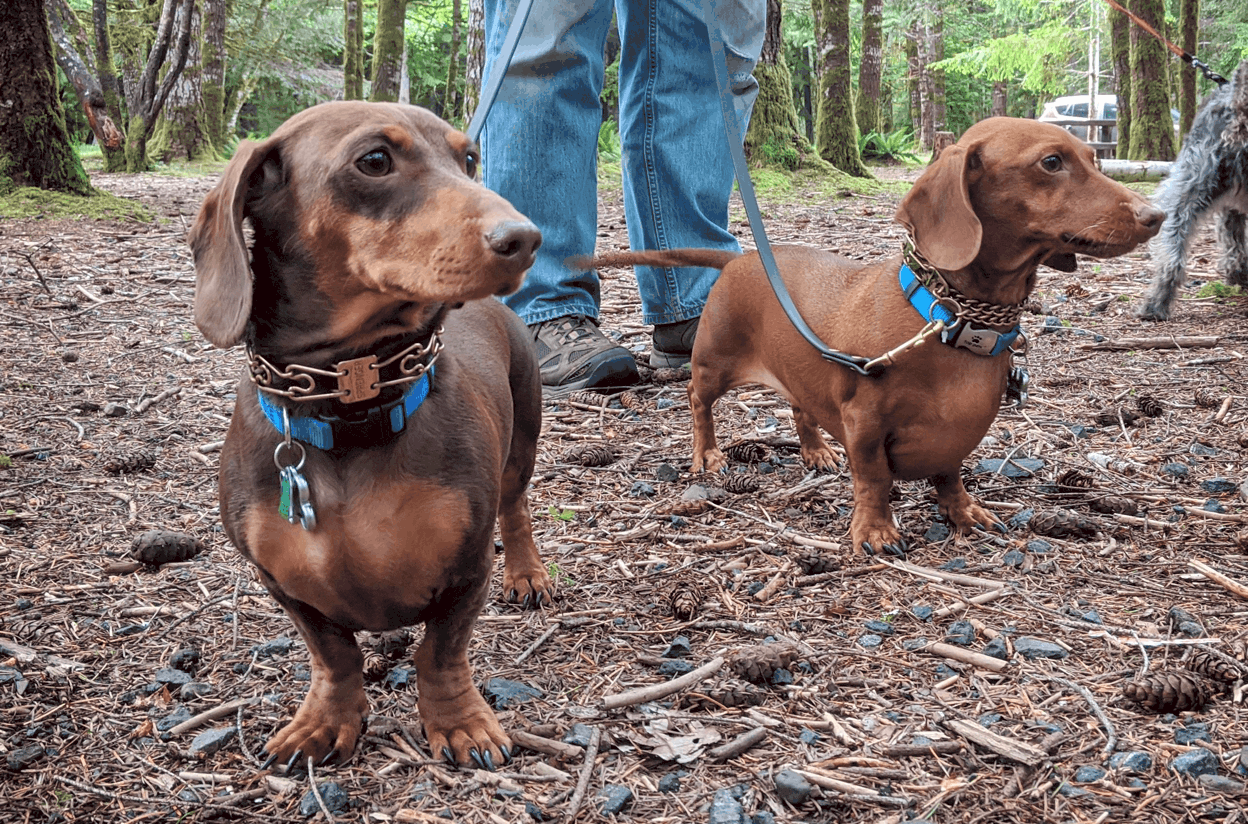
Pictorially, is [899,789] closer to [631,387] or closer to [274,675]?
[274,675]

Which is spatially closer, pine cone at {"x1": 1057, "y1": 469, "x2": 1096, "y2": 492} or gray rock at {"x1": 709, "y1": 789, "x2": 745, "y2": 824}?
gray rock at {"x1": 709, "y1": 789, "x2": 745, "y2": 824}

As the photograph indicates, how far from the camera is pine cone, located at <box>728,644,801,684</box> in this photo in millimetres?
2215

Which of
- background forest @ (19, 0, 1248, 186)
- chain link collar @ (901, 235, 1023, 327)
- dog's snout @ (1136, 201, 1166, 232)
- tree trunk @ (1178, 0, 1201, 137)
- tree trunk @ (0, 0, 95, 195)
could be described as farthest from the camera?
tree trunk @ (1178, 0, 1201, 137)

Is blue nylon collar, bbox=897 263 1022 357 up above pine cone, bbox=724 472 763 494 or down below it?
above

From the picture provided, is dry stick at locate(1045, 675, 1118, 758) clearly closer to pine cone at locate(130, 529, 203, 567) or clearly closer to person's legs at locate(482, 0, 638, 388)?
pine cone at locate(130, 529, 203, 567)

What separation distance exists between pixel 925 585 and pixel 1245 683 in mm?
770

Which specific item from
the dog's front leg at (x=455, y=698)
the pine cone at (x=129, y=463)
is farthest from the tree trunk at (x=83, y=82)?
the dog's front leg at (x=455, y=698)

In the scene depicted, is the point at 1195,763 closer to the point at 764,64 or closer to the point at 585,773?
the point at 585,773

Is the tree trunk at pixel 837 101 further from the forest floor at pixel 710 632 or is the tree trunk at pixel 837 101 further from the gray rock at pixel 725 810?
the gray rock at pixel 725 810

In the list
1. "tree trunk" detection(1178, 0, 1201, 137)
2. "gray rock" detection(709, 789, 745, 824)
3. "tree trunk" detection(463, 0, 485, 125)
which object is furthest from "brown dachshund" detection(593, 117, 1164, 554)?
"tree trunk" detection(1178, 0, 1201, 137)

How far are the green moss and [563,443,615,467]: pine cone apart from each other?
6.05 meters

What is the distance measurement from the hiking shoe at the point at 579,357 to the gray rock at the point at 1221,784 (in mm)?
2849

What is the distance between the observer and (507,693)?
222cm

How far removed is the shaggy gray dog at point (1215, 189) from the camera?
18.6ft
